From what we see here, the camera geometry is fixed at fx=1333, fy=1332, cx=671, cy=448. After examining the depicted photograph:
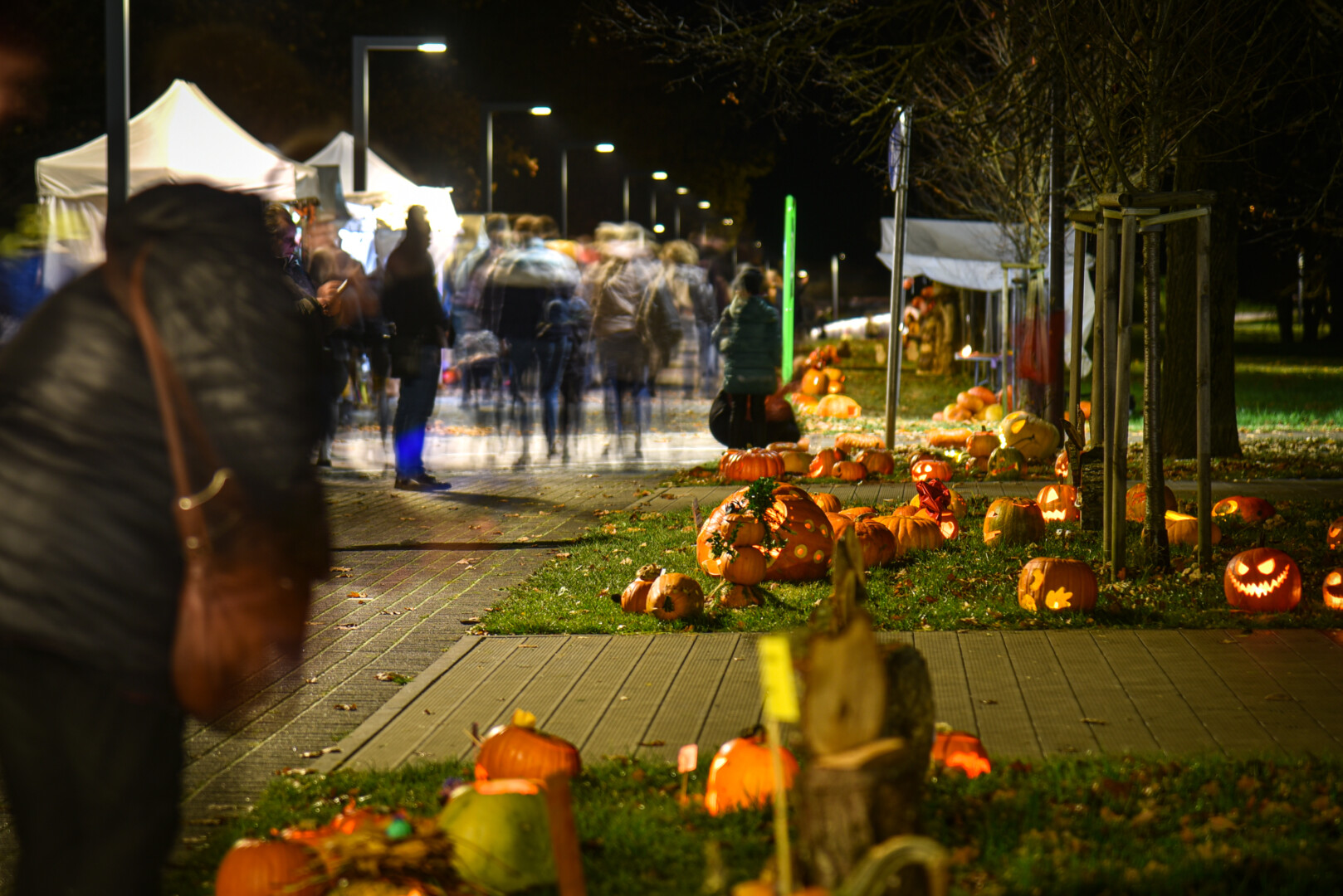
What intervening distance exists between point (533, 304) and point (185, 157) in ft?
20.3

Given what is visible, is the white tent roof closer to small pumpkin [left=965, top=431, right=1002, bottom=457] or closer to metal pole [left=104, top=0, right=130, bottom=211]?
metal pole [left=104, top=0, right=130, bottom=211]

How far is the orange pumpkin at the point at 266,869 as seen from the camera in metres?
3.18

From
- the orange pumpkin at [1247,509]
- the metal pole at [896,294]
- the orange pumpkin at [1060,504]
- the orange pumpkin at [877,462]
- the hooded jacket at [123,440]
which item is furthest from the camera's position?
the metal pole at [896,294]

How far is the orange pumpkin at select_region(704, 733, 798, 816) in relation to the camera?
393 cm

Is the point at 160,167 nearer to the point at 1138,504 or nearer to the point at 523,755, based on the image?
the point at 1138,504

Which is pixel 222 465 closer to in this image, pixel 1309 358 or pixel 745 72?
pixel 745 72

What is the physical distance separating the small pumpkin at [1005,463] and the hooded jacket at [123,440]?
418 inches

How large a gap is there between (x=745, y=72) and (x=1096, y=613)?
9.15 meters

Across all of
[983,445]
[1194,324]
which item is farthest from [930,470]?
[1194,324]

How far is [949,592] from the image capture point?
23.6ft

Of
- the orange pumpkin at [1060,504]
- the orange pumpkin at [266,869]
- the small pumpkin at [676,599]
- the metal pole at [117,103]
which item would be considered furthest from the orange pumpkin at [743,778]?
the metal pole at [117,103]

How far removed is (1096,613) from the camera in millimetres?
6586

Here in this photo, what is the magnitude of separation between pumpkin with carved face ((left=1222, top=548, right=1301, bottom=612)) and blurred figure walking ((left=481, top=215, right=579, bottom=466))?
8.95 metres

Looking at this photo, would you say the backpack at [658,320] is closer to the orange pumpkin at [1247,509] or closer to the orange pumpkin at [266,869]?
the orange pumpkin at [1247,509]
